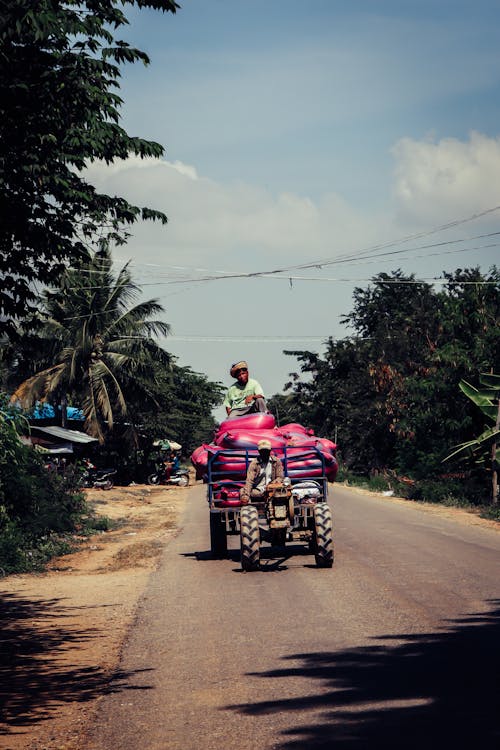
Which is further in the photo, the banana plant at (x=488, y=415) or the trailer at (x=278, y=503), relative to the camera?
the banana plant at (x=488, y=415)

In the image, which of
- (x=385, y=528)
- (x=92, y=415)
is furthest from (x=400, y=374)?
(x=385, y=528)

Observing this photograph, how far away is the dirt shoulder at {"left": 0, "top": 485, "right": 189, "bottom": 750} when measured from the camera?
6.42 m

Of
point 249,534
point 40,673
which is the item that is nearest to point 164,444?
point 249,534

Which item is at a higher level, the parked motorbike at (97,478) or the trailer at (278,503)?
the trailer at (278,503)

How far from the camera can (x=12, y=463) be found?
17938mm

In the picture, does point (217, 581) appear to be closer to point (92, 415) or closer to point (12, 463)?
point (12, 463)

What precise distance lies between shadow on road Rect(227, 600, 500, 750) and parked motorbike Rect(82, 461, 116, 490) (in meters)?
38.7

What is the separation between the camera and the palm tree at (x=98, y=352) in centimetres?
4312

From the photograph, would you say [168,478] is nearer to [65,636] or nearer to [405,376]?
[405,376]

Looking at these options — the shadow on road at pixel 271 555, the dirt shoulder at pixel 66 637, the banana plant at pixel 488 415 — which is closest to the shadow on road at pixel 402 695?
the dirt shoulder at pixel 66 637

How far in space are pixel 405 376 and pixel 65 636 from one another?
128ft

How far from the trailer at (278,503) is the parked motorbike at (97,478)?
31.5 meters

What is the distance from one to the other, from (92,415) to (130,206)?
33.0 m

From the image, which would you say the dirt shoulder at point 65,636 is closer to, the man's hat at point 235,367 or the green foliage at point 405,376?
the man's hat at point 235,367
